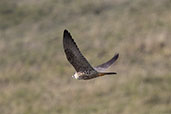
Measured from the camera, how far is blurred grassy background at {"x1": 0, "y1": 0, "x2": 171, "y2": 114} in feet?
32.2

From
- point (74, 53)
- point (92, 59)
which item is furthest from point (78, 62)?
point (92, 59)

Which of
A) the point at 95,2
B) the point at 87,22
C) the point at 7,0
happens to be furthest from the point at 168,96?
A: the point at 7,0

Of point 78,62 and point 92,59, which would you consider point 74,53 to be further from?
point 92,59

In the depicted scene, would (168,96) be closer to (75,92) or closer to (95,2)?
(75,92)

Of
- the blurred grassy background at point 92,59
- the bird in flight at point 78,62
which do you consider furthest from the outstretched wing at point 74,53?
the blurred grassy background at point 92,59

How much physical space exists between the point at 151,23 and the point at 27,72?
11.8ft

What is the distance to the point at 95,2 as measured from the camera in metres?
17.1

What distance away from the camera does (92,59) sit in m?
12.0

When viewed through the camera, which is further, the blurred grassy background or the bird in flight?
the blurred grassy background

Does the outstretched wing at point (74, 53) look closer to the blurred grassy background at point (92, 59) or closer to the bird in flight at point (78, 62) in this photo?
the bird in flight at point (78, 62)

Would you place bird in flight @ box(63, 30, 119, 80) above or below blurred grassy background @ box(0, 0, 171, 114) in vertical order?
below

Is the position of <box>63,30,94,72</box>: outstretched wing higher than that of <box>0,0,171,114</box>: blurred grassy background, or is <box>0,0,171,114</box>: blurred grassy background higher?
<box>0,0,171,114</box>: blurred grassy background

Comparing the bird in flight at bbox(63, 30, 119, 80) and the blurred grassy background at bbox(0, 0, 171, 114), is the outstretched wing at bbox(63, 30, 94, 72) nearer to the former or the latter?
the bird in flight at bbox(63, 30, 119, 80)

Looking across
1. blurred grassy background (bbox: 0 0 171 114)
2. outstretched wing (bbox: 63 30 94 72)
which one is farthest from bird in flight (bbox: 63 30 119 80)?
blurred grassy background (bbox: 0 0 171 114)
